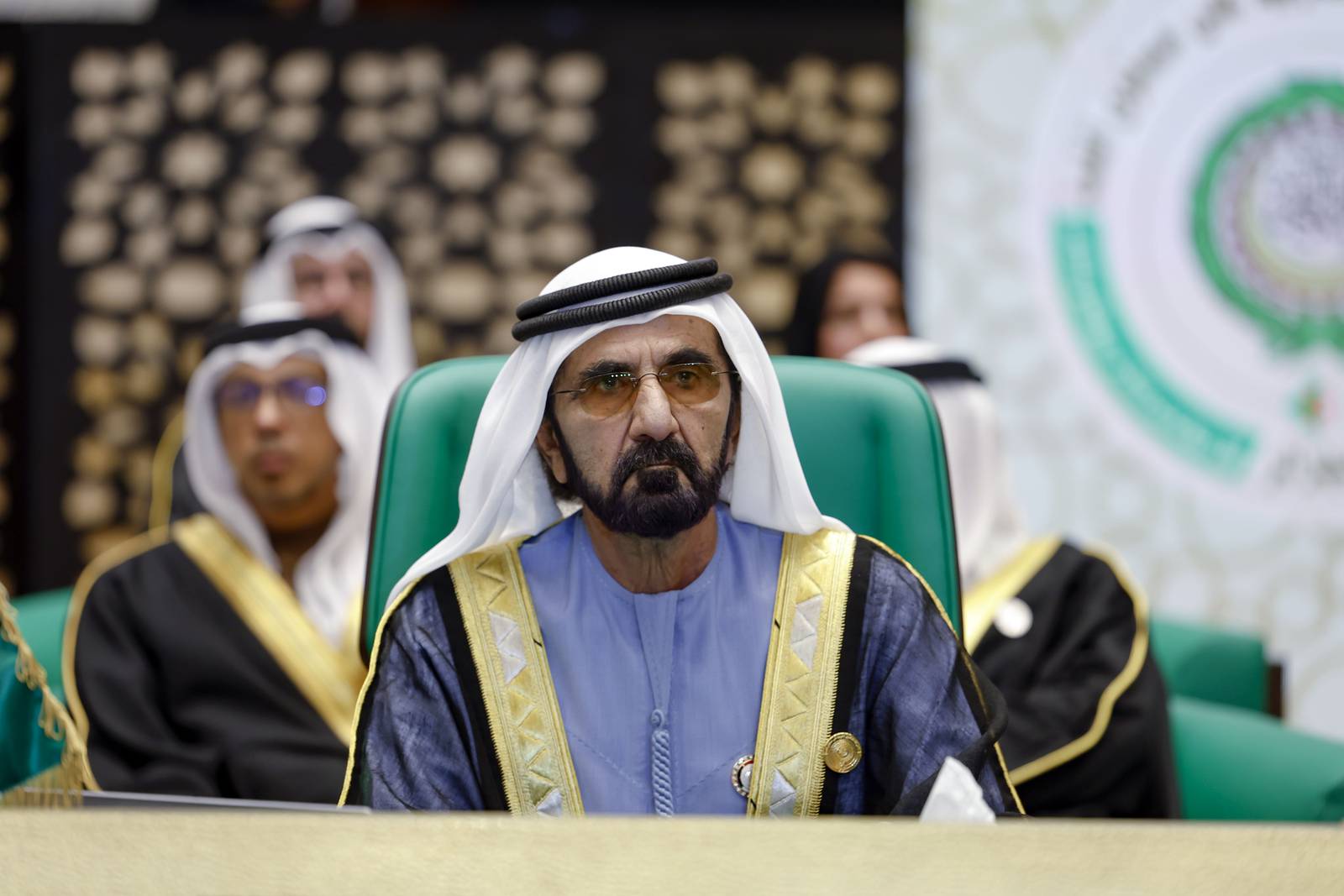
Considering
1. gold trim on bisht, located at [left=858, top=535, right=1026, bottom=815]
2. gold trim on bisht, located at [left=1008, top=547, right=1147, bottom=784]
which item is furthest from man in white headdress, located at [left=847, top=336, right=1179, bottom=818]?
gold trim on bisht, located at [left=858, top=535, right=1026, bottom=815]

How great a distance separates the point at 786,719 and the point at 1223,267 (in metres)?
3.22

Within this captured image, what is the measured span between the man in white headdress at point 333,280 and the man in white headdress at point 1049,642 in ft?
4.74

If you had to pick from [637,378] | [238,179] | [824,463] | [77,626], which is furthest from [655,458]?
[238,179]

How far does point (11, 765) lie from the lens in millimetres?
1540

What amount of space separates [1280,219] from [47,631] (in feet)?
11.2

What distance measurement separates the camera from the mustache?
160 centimetres

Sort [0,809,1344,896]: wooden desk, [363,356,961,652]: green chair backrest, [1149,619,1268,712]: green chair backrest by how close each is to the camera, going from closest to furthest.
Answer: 1. [0,809,1344,896]: wooden desk
2. [363,356,961,652]: green chair backrest
3. [1149,619,1268,712]: green chair backrest

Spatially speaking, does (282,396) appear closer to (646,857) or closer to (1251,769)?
(1251,769)

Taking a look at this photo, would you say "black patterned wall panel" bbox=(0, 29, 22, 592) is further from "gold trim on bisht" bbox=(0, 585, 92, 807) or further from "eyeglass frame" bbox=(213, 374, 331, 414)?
"gold trim on bisht" bbox=(0, 585, 92, 807)

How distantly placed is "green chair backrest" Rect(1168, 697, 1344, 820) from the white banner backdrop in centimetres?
164

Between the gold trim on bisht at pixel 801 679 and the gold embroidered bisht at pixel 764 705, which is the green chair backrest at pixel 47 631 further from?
the gold trim on bisht at pixel 801 679

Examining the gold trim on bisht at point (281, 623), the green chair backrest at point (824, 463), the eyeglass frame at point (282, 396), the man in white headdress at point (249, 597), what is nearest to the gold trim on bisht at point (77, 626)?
the man in white headdress at point (249, 597)

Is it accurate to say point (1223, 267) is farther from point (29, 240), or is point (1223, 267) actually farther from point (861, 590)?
point (29, 240)

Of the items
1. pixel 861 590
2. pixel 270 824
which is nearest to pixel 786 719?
pixel 861 590
